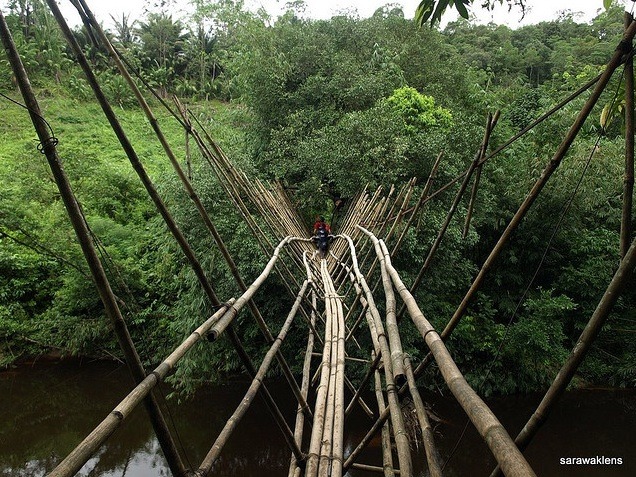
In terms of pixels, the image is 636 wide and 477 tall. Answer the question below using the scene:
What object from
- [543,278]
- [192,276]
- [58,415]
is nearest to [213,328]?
[192,276]

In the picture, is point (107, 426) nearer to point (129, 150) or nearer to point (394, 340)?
point (129, 150)

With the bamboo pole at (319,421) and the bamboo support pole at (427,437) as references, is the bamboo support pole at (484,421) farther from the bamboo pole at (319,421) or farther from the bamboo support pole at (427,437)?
the bamboo pole at (319,421)

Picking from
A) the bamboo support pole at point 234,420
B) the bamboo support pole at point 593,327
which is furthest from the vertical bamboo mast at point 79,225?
the bamboo support pole at point 593,327

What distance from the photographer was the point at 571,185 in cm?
554

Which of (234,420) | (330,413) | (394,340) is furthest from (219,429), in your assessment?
(394,340)

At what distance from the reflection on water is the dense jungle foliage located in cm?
35

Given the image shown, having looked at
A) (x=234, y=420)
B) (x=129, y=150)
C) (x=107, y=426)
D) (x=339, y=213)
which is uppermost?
(x=129, y=150)

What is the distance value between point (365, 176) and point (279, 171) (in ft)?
4.60

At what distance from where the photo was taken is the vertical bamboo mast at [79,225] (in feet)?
1.98

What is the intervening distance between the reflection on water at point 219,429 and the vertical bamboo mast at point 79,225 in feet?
12.2

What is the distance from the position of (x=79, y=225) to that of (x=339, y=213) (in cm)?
546

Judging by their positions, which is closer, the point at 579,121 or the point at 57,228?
the point at 579,121

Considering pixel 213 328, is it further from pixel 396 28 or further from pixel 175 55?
pixel 175 55

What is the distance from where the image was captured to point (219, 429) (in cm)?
470
